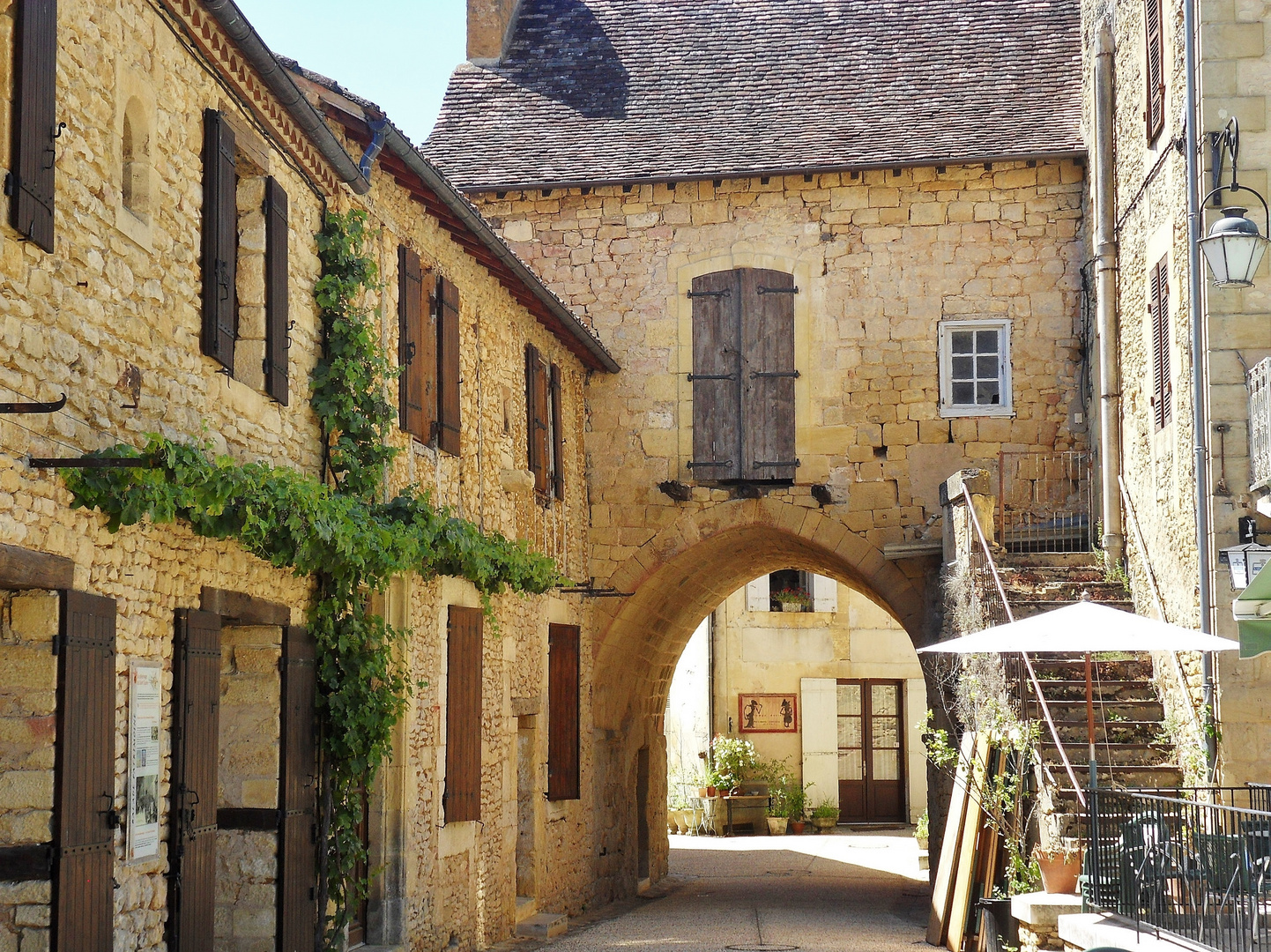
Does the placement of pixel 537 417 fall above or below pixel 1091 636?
above

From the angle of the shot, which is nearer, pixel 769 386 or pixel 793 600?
pixel 769 386

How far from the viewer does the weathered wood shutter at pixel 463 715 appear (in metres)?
10.6

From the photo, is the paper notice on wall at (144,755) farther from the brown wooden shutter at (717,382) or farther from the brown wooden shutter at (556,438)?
the brown wooden shutter at (717,382)

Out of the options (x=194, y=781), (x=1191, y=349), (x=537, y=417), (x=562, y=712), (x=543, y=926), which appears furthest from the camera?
(x=562, y=712)

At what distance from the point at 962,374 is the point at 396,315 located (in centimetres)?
663

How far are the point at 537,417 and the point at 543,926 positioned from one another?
4.00 meters

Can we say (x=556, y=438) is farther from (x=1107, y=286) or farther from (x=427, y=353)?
(x=1107, y=286)

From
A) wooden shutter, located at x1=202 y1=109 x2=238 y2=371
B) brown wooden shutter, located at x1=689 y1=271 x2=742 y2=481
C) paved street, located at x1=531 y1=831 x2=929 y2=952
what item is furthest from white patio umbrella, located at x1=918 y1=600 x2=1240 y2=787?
brown wooden shutter, located at x1=689 y1=271 x2=742 y2=481

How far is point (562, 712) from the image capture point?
46.2 ft

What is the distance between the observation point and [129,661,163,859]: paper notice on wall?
6.34 meters

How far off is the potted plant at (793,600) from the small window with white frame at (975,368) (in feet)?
36.8

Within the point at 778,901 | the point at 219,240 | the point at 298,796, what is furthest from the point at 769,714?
the point at 219,240

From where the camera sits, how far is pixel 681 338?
49.2 ft

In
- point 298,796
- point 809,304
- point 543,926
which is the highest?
point 809,304
